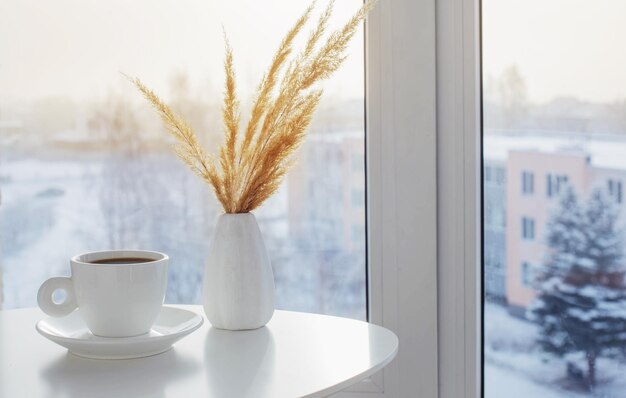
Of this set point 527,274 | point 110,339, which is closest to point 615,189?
point 527,274

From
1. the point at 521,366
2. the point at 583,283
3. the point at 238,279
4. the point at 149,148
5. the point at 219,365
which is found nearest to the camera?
the point at 219,365

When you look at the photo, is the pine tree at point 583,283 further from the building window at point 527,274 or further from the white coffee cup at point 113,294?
the white coffee cup at point 113,294

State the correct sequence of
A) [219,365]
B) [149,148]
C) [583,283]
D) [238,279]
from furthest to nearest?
[149,148]
[583,283]
[238,279]
[219,365]

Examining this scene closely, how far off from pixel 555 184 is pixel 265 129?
48 cm

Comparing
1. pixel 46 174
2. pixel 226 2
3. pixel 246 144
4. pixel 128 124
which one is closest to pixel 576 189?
pixel 246 144

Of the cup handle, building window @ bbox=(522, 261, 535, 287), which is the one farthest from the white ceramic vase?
building window @ bbox=(522, 261, 535, 287)

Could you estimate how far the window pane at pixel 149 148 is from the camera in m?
1.56

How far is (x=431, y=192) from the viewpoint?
150cm

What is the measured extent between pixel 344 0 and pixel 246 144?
0.43 m

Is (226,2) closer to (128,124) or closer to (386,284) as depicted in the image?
(128,124)

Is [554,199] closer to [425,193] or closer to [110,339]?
[425,193]

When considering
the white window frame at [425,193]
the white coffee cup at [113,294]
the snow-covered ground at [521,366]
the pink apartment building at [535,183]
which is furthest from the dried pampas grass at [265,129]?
the snow-covered ground at [521,366]

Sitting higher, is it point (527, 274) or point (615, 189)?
point (615, 189)

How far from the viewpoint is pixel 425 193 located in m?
1.50
